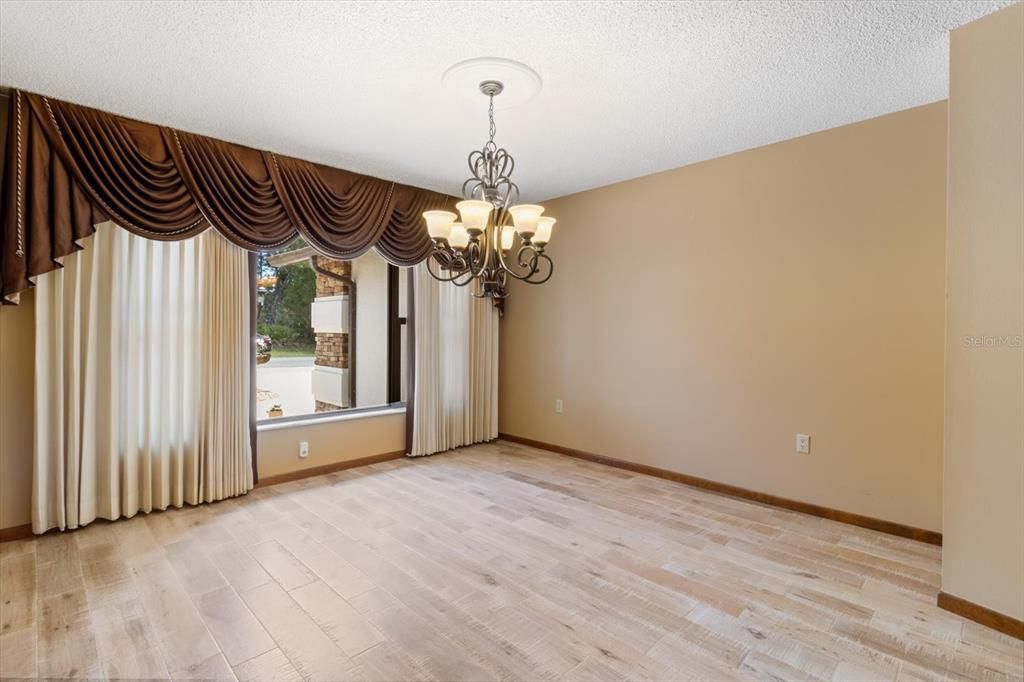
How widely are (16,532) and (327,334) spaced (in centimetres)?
255

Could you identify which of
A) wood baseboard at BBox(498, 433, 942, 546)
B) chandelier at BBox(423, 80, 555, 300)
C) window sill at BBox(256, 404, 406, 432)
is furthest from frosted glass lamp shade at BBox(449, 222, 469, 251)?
wood baseboard at BBox(498, 433, 942, 546)

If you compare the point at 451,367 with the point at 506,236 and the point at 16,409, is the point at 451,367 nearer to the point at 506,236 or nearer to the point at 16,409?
→ the point at 506,236

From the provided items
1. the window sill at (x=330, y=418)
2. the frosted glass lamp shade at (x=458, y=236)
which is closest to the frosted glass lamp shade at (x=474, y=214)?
the frosted glass lamp shade at (x=458, y=236)

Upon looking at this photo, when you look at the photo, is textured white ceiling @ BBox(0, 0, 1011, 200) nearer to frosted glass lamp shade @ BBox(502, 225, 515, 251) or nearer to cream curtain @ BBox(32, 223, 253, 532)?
frosted glass lamp shade @ BBox(502, 225, 515, 251)

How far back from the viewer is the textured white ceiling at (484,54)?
2.01 metres

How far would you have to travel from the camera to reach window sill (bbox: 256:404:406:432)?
12.5 feet

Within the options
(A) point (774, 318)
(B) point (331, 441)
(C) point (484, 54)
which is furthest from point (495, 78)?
(B) point (331, 441)

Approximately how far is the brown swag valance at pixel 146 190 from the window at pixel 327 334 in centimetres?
57

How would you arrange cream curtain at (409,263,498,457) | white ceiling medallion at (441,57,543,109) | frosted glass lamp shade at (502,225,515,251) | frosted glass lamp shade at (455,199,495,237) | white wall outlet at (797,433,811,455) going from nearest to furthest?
1. frosted glass lamp shade at (455,199,495,237)
2. white ceiling medallion at (441,57,543,109)
3. frosted glass lamp shade at (502,225,515,251)
4. white wall outlet at (797,433,811,455)
5. cream curtain at (409,263,498,457)

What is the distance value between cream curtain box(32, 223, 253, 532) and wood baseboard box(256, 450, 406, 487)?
0.24 m

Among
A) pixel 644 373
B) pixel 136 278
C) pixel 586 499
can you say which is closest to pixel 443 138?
pixel 136 278

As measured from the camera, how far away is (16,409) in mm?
2748

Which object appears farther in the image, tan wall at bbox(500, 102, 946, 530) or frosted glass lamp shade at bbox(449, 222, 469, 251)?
tan wall at bbox(500, 102, 946, 530)

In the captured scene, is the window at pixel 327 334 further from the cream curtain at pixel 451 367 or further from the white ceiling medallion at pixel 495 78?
the white ceiling medallion at pixel 495 78
